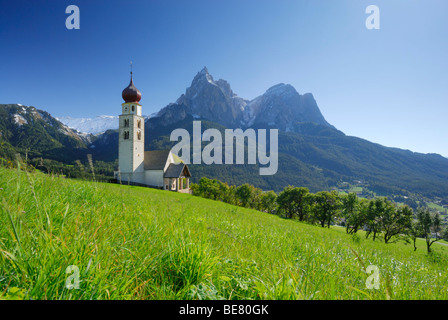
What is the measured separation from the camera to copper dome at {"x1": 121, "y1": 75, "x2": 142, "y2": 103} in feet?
180

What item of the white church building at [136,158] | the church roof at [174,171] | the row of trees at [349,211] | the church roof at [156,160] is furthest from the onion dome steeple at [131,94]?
the row of trees at [349,211]

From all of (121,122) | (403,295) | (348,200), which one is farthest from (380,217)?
(121,122)

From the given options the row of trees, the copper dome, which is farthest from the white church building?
the row of trees

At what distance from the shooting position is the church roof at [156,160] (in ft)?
186

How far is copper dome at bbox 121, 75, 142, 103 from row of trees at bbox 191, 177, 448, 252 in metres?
36.7

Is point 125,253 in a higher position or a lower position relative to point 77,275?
lower

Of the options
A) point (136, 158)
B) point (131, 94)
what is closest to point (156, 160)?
point (136, 158)

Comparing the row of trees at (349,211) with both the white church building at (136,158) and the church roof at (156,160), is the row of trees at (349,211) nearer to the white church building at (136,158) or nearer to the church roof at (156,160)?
the white church building at (136,158)

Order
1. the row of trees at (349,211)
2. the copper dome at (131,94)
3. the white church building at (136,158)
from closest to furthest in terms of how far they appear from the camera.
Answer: the row of trees at (349,211)
the copper dome at (131,94)
the white church building at (136,158)

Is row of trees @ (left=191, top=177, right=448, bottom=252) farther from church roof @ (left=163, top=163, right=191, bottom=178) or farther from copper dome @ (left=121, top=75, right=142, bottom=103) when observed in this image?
copper dome @ (left=121, top=75, right=142, bottom=103)

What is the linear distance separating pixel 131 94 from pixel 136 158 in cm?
1810
